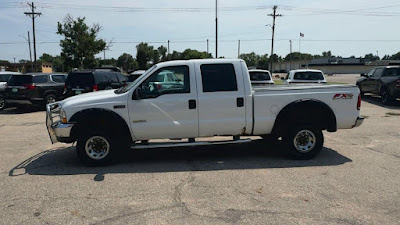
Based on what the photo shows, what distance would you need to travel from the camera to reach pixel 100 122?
604 cm

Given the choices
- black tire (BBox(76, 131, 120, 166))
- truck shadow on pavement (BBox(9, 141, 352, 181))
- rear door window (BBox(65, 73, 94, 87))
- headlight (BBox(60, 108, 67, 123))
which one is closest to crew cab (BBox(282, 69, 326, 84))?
truck shadow on pavement (BBox(9, 141, 352, 181))

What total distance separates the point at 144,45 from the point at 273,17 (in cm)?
4247

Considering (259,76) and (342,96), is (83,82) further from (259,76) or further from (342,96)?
(342,96)

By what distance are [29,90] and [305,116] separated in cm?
1203

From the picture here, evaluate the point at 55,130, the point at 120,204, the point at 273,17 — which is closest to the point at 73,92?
the point at 55,130

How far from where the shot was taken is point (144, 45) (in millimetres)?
87500

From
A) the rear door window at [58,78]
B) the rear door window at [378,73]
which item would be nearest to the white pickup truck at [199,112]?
the rear door window at [58,78]

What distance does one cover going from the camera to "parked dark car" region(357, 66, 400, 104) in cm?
1460

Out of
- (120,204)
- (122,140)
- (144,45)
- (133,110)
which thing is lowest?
(120,204)

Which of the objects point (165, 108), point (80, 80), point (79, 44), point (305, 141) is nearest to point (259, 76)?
point (80, 80)

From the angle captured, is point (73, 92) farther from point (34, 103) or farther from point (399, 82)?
point (399, 82)

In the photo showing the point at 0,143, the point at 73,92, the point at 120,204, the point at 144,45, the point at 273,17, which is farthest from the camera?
the point at 144,45

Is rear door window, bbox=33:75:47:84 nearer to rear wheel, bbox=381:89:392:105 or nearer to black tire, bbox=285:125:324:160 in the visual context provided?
black tire, bbox=285:125:324:160

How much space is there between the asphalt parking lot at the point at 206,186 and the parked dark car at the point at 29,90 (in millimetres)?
6928
